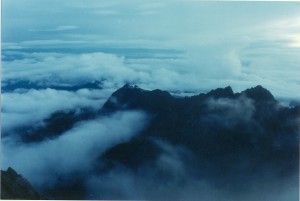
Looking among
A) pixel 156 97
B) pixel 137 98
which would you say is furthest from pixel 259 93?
pixel 137 98

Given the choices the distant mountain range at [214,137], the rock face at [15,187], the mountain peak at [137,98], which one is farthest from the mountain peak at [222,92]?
the rock face at [15,187]

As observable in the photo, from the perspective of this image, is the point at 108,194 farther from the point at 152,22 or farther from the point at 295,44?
the point at 295,44

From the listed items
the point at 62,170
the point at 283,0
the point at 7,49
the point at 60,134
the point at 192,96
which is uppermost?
the point at 283,0

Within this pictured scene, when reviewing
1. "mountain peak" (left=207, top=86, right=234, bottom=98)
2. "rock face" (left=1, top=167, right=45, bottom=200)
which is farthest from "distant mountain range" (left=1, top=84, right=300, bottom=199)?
"rock face" (left=1, top=167, right=45, bottom=200)

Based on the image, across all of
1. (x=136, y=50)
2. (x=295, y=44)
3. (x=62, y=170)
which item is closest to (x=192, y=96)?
(x=136, y=50)

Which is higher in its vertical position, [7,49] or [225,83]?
[7,49]

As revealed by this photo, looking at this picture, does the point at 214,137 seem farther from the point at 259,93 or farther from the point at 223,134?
the point at 259,93
